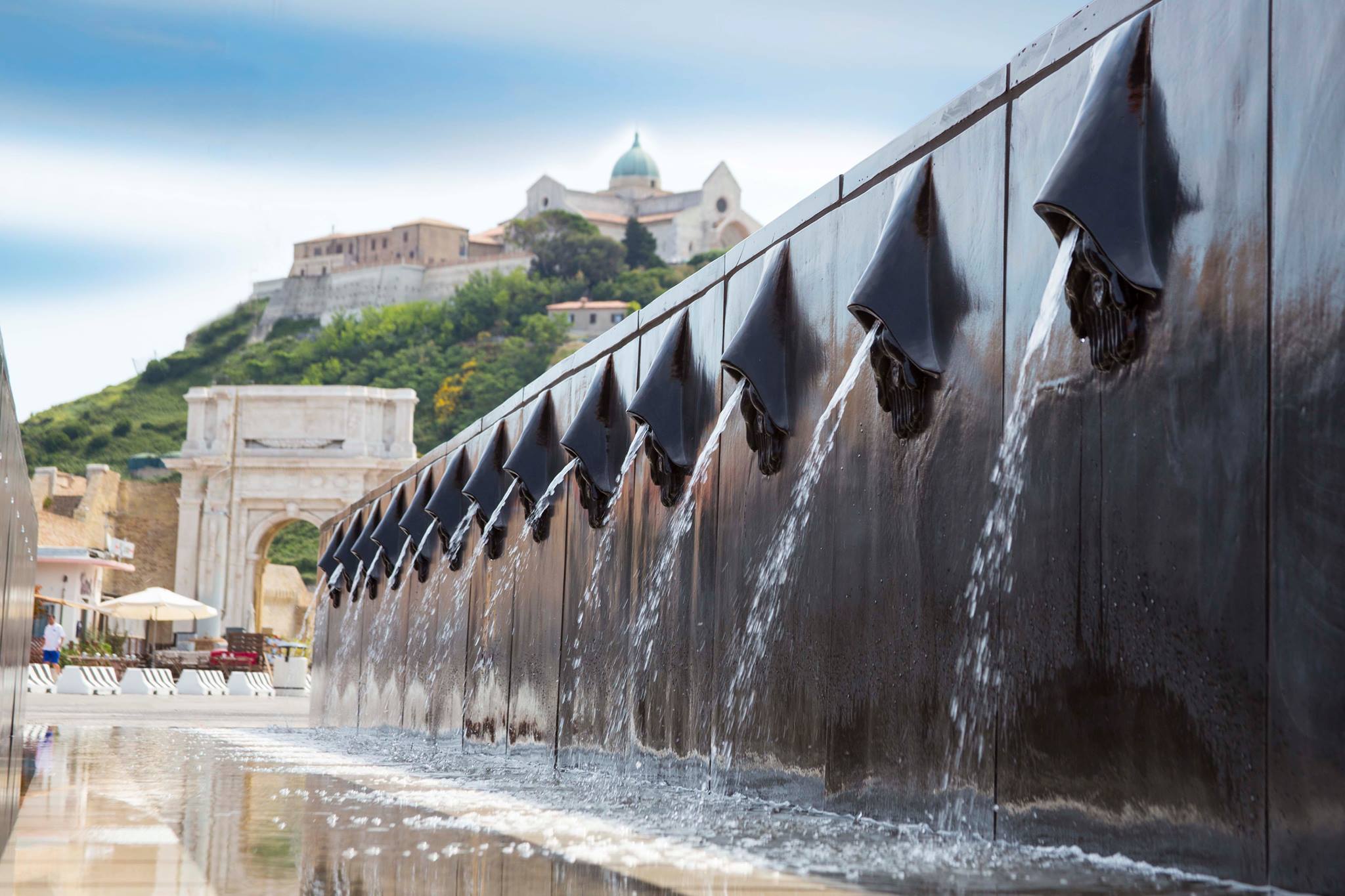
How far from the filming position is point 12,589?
7.72 meters

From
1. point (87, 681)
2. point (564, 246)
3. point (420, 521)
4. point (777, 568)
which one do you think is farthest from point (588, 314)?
point (777, 568)

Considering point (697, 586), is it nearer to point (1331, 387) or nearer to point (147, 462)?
point (1331, 387)

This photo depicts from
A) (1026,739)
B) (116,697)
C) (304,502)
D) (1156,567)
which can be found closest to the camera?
(1156,567)

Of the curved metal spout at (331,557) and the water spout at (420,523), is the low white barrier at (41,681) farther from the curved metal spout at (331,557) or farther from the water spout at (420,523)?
the water spout at (420,523)

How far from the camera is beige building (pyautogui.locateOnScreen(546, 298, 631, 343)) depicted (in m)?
114

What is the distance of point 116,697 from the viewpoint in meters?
29.0

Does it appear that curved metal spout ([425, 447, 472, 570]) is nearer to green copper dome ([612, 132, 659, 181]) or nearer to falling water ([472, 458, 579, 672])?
falling water ([472, 458, 579, 672])

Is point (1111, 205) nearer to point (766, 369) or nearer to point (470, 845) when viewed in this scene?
point (470, 845)

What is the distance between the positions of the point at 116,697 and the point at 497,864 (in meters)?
27.2

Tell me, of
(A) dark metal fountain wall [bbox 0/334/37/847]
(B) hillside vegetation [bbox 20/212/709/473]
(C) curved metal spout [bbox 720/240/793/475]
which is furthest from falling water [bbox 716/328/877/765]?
(B) hillside vegetation [bbox 20/212/709/473]

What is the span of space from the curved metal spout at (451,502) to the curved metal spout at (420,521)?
723 mm

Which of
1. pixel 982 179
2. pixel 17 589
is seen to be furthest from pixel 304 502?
pixel 982 179

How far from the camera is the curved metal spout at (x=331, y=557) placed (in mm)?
21312

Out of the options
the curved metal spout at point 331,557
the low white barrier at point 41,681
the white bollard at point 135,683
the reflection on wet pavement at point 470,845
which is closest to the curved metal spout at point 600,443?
the reflection on wet pavement at point 470,845
